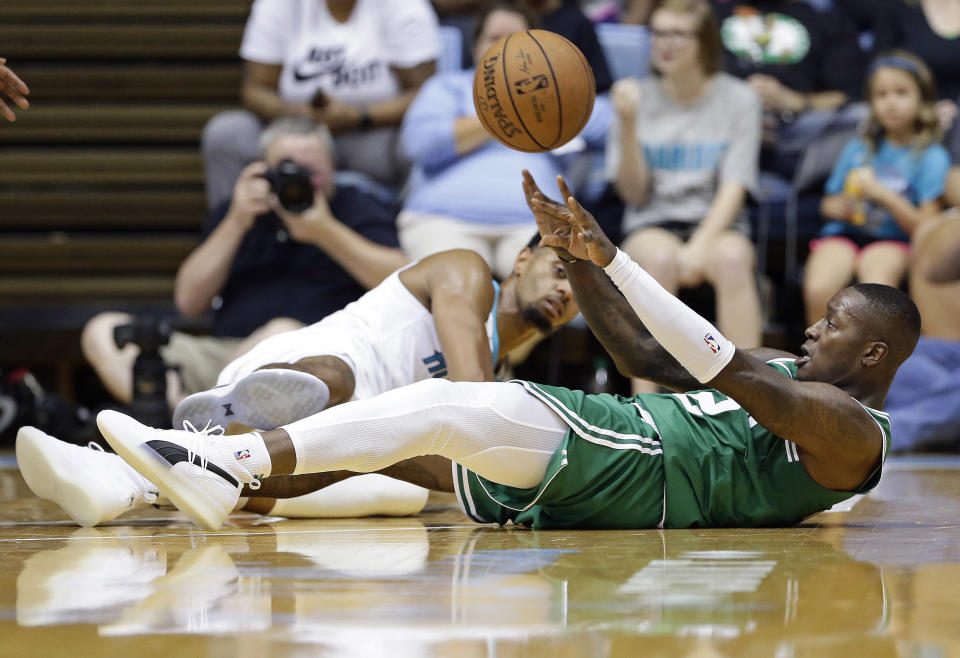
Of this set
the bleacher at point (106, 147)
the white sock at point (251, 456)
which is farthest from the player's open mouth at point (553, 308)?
the bleacher at point (106, 147)

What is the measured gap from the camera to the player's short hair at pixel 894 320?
261cm

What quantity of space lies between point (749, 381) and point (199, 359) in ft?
9.44

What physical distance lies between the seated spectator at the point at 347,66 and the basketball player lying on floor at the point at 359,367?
6.47ft

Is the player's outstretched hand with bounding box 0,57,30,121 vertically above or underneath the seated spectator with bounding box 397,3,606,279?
above

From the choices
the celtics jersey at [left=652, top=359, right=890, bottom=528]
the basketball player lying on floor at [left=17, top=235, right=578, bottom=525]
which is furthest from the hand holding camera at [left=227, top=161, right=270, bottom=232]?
the celtics jersey at [left=652, top=359, right=890, bottom=528]

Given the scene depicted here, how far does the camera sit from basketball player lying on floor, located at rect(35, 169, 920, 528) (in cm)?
244

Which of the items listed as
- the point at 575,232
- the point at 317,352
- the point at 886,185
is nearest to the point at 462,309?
the point at 317,352

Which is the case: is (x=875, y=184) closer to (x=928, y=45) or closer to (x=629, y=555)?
(x=928, y=45)

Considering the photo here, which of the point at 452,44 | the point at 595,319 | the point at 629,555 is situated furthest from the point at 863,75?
the point at 629,555

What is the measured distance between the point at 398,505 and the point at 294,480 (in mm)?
297

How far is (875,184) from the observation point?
5.16 metres

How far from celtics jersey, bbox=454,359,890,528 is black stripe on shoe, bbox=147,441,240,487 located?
536 mm

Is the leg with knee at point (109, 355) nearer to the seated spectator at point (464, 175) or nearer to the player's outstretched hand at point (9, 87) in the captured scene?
the seated spectator at point (464, 175)

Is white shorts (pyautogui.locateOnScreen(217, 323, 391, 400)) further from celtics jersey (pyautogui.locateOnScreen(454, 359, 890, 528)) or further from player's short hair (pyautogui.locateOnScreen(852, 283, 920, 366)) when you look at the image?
player's short hair (pyautogui.locateOnScreen(852, 283, 920, 366))
